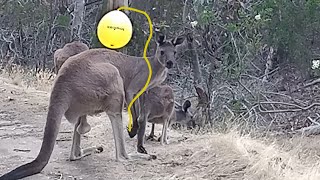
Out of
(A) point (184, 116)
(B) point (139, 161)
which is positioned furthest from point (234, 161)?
(A) point (184, 116)

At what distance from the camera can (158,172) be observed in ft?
17.9

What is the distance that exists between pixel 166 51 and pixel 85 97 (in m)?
1.66

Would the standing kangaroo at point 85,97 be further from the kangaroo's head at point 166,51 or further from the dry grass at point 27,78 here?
the dry grass at point 27,78

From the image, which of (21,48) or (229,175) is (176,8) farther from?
(229,175)

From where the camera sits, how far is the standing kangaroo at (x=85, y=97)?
4.89 meters

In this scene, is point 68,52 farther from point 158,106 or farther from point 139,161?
point 139,161

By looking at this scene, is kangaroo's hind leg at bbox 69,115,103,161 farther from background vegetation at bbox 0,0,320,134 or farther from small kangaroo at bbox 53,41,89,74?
background vegetation at bbox 0,0,320,134

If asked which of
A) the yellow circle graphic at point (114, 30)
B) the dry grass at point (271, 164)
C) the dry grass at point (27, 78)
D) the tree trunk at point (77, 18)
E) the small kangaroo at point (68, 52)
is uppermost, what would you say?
the tree trunk at point (77, 18)

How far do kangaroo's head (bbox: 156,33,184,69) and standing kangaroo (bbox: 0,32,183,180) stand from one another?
1.92 feet

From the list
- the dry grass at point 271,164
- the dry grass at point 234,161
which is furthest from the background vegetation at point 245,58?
the dry grass at point 271,164

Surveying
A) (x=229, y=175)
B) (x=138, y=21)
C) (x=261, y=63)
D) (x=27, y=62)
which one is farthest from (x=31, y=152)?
(x=27, y=62)

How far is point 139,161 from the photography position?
5766mm

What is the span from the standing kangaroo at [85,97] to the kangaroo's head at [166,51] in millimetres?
587

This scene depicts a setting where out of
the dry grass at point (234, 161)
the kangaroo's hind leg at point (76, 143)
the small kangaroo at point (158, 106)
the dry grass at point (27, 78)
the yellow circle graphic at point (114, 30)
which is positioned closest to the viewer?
the dry grass at point (234, 161)
